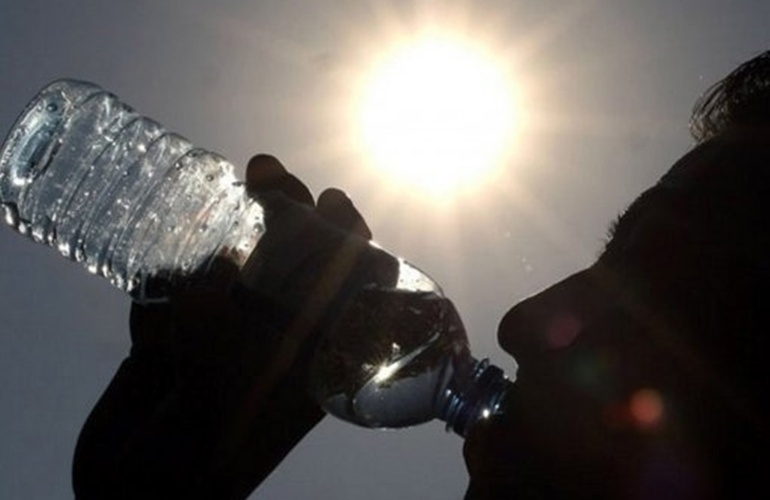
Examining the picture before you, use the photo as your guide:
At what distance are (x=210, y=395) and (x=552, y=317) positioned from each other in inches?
25.5

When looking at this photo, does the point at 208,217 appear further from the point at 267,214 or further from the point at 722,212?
the point at 722,212

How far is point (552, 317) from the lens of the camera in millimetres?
1719

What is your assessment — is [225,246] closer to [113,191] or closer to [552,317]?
[113,191]

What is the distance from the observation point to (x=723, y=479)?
4.76ft

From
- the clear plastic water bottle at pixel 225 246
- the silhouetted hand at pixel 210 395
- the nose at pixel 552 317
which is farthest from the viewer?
the clear plastic water bottle at pixel 225 246

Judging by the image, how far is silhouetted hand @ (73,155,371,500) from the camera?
1.87 metres

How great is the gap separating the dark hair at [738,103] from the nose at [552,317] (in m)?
0.53

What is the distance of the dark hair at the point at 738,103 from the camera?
2047 mm

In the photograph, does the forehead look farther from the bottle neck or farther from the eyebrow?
the bottle neck

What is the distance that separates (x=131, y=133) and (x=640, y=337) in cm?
180

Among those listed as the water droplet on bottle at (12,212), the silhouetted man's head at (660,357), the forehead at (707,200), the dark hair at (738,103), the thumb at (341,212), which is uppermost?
the water droplet on bottle at (12,212)

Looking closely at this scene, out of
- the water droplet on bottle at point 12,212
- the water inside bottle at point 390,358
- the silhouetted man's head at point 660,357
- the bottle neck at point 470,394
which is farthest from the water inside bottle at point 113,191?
the silhouetted man's head at point 660,357

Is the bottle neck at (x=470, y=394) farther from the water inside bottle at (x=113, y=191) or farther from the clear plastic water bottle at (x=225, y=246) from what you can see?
the water inside bottle at (x=113, y=191)

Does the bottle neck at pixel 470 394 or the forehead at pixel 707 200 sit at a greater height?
the forehead at pixel 707 200
